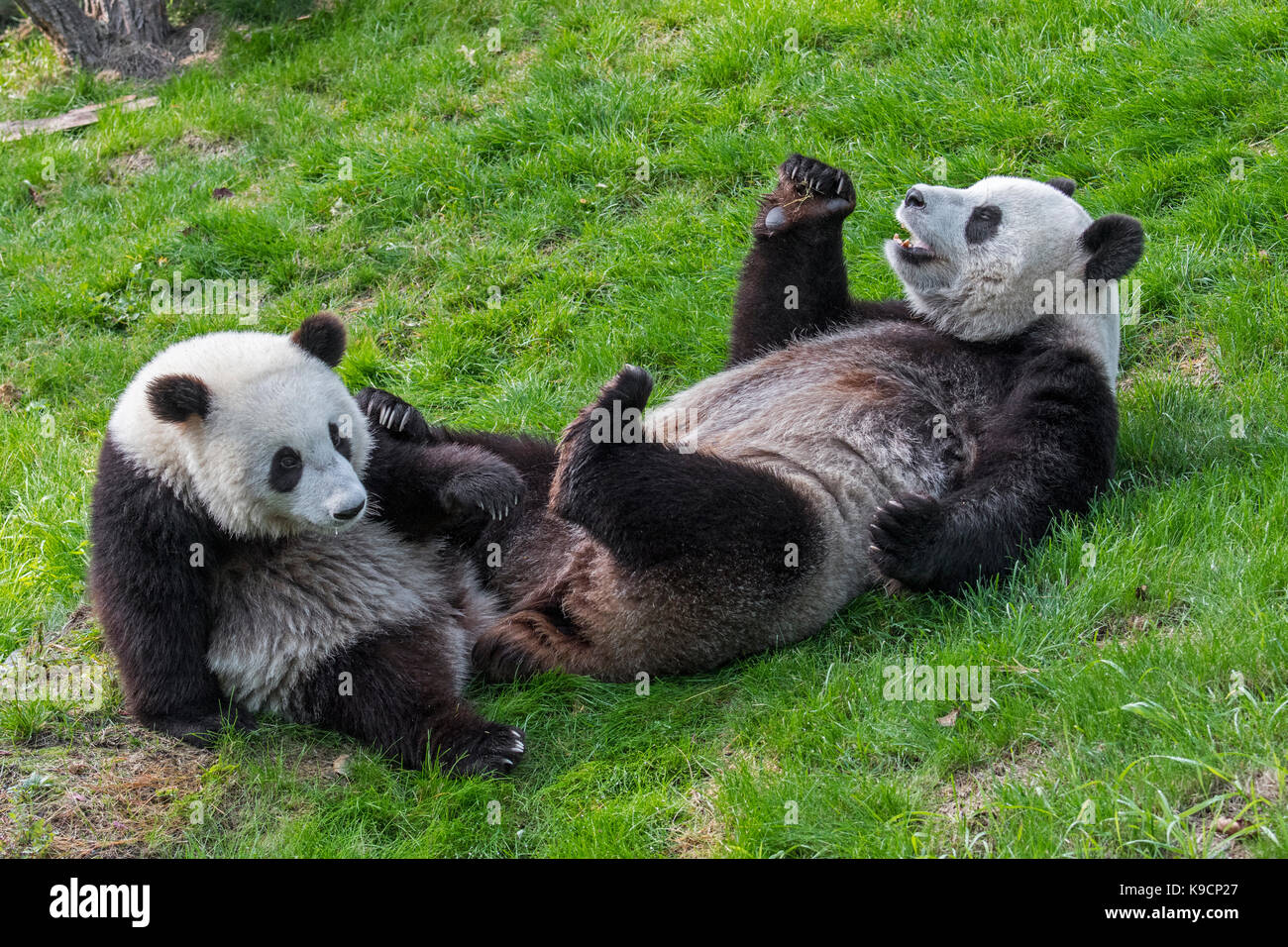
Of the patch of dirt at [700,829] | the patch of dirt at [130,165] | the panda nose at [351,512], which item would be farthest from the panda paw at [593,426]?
the patch of dirt at [130,165]

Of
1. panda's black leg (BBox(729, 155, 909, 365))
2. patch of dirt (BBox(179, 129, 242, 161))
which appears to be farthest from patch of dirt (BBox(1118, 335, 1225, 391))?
patch of dirt (BBox(179, 129, 242, 161))

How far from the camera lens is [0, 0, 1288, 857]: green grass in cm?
421

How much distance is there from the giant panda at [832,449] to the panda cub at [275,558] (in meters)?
0.52

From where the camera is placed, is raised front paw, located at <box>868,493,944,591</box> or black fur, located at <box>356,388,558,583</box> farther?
black fur, located at <box>356,388,558,583</box>

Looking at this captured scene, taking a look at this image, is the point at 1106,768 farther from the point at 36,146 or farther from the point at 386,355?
the point at 36,146

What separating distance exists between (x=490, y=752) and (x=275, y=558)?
4.02 feet

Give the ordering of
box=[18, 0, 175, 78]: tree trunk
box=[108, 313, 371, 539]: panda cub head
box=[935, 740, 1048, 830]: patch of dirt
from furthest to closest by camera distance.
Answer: box=[18, 0, 175, 78]: tree trunk
box=[108, 313, 371, 539]: panda cub head
box=[935, 740, 1048, 830]: patch of dirt

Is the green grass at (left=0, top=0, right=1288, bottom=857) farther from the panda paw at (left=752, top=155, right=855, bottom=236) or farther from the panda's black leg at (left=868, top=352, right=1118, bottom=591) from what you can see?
the panda paw at (left=752, top=155, right=855, bottom=236)

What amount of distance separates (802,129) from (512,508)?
4.31 m

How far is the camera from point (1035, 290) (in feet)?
18.8

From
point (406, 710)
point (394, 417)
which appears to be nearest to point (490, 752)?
point (406, 710)

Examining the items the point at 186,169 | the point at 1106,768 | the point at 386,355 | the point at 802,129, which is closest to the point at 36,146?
the point at 186,169

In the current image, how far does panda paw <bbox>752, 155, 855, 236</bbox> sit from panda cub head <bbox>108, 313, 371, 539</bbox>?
244cm

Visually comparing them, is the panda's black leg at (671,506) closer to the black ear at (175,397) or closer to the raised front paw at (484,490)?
the raised front paw at (484,490)
